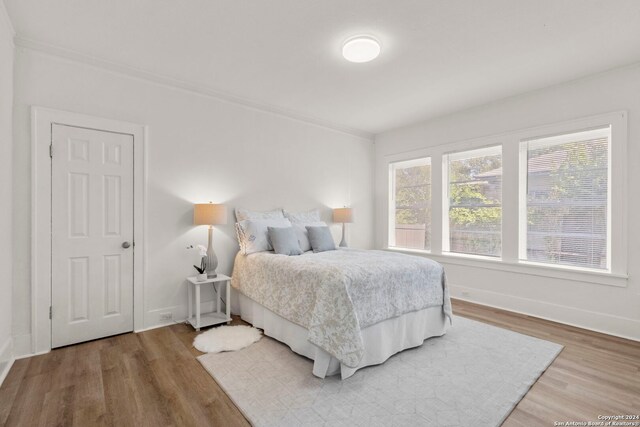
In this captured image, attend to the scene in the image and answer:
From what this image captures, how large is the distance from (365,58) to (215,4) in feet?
4.28

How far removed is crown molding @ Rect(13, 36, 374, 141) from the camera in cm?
274

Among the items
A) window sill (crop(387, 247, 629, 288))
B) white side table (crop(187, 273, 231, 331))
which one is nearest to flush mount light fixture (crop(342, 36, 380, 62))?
white side table (crop(187, 273, 231, 331))

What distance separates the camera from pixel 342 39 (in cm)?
267

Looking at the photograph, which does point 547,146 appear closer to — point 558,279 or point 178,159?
point 558,279

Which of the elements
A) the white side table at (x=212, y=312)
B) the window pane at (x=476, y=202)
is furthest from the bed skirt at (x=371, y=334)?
the window pane at (x=476, y=202)

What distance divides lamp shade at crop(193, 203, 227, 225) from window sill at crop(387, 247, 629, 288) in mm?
3227

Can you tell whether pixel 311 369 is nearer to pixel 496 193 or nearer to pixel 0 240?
pixel 0 240

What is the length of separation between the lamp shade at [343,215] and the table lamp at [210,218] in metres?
2.01

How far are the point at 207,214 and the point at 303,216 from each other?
1455 millimetres

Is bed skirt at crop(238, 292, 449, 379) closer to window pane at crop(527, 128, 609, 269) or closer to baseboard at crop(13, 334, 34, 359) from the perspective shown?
window pane at crop(527, 128, 609, 269)

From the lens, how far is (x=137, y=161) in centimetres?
322

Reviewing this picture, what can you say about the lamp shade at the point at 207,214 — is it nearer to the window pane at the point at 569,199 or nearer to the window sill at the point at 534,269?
the window sill at the point at 534,269

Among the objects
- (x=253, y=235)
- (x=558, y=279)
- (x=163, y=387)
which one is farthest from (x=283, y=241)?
(x=558, y=279)

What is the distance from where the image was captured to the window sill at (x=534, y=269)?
10.6 ft
